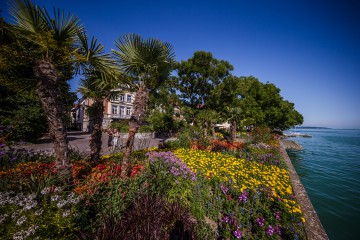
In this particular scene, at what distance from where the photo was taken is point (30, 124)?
1262 cm

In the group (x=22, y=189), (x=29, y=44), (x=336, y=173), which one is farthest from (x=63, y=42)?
(x=336, y=173)

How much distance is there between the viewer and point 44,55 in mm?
3701

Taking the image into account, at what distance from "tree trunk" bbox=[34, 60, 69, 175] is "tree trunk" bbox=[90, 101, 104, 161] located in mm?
1940

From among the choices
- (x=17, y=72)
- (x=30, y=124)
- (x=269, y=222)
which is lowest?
(x=269, y=222)

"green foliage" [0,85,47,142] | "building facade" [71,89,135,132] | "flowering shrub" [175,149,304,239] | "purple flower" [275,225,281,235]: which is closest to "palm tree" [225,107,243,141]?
"flowering shrub" [175,149,304,239]

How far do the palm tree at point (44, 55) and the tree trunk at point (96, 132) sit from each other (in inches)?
76.5

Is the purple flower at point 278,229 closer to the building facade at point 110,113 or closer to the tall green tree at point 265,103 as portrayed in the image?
the tall green tree at point 265,103

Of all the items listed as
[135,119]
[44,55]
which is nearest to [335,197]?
[135,119]

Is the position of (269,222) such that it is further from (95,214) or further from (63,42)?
(63,42)

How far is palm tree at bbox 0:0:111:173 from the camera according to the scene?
335 centimetres

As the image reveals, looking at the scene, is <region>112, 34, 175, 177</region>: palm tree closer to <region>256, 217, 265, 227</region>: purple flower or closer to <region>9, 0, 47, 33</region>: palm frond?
<region>9, 0, 47, 33</region>: palm frond

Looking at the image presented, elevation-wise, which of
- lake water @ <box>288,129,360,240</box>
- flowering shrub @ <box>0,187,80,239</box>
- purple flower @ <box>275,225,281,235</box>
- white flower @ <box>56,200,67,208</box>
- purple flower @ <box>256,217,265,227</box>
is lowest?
lake water @ <box>288,129,360,240</box>

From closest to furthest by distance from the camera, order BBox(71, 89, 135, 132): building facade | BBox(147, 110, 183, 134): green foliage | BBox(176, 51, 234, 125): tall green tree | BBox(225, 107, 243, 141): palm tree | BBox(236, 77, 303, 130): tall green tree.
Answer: BBox(176, 51, 234, 125): tall green tree, BBox(225, 107, 243, 141): palm tree, BBox(147, 110, 183, 134): green foliage, BBox(236, 77, 303, 130): tall green tree, BBox(71, 89, 135, 132): building facade

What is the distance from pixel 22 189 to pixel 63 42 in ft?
12.2
